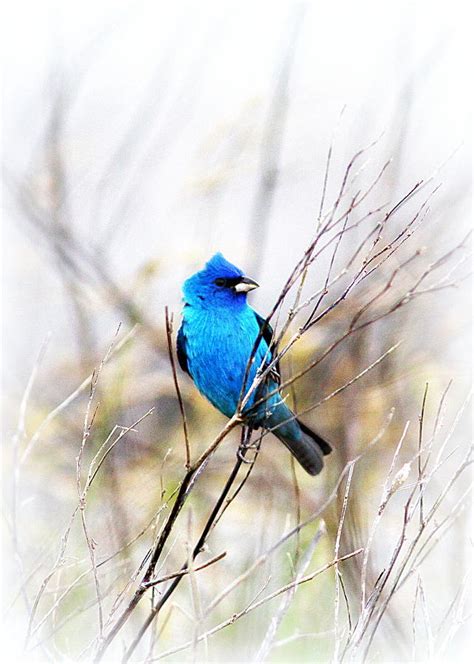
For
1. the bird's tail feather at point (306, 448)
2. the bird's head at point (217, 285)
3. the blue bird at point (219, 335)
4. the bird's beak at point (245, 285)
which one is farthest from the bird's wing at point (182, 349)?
the bird's tail feather at point (306, 448)

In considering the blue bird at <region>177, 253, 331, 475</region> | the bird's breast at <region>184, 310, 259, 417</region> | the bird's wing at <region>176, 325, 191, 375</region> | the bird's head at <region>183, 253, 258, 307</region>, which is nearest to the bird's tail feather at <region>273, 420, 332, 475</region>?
the blue bird at <region>177, 253, 331, 475</region>

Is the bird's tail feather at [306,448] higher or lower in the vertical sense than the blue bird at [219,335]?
lower

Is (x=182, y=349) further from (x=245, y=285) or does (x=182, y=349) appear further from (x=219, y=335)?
(x=245, y=285)

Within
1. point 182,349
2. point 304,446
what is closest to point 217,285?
point 182,349

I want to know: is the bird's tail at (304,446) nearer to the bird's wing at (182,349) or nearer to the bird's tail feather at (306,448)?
the bird's tail feather at (306,448)

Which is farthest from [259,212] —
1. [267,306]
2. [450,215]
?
[450,215]

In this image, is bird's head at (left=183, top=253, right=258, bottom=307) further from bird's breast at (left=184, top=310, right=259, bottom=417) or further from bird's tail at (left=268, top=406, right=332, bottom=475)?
bird's tail at (left=268, top=406, right=332, bottom=475)
